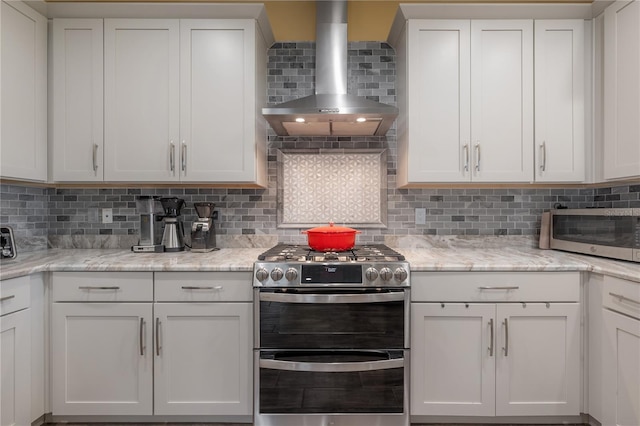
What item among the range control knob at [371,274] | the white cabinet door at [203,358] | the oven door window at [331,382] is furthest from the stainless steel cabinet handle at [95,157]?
the range control knob at [371,274]

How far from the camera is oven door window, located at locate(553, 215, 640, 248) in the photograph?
191cm

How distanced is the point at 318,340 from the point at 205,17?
2.01 meters

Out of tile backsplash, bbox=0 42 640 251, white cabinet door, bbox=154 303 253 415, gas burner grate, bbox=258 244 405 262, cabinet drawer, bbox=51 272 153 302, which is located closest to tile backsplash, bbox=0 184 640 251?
tile backsplash, bbox=0 42 640 251

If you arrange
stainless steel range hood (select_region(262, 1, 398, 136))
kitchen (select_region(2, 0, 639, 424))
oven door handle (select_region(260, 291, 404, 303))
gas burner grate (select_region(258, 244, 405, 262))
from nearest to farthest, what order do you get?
1. oven door handle (select_region(260, 291, 404, 303))
2. gas burner grate (select_region(258, 244, 405, 262))
3. stainless steel range hood (select_region(262, 1, 398, 136))
4. kitchen (select_region(2, 0, 639, 424))

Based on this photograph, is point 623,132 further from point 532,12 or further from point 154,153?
point 154,153

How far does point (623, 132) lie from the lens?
2.10 m

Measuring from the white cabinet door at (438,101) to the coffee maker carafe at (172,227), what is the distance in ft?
5.02

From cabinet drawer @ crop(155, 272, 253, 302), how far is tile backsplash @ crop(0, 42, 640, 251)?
74 cm

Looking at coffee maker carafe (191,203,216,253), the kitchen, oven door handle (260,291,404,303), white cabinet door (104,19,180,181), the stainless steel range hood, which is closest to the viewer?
A: oven door handle (260,291,404,303)

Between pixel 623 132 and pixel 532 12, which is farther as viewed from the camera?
pixel 532 12

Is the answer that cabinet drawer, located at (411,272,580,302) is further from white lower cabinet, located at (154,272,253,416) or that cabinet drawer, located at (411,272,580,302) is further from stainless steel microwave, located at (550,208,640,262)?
white lower cabinet, located at (154,272,253,416)

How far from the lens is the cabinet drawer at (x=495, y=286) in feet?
6.40

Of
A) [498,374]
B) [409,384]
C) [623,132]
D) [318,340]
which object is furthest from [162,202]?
[623,132]

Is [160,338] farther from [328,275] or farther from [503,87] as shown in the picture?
[503,87]
